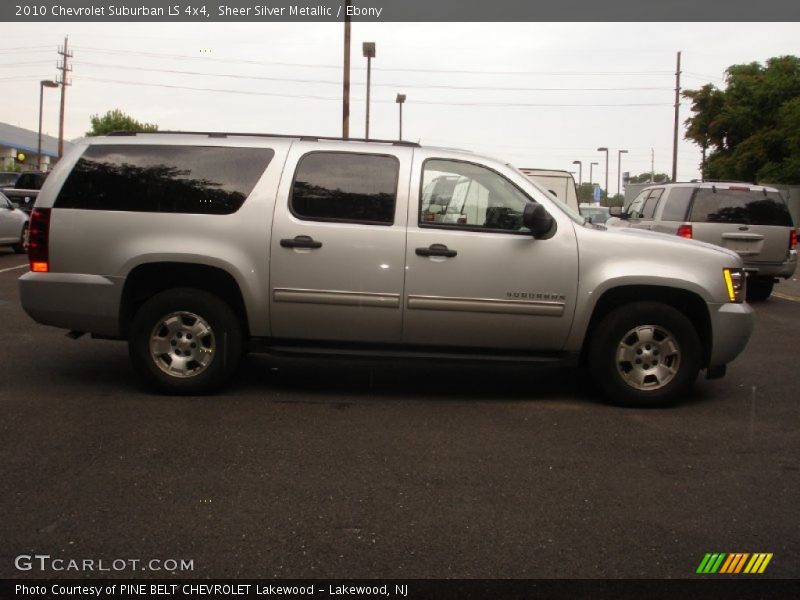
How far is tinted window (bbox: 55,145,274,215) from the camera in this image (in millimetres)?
6309

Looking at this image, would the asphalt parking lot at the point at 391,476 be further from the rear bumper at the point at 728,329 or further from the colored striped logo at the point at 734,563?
the rear bumper at the point at 728,329

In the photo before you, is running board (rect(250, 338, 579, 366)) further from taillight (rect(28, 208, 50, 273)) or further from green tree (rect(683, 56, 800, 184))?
green tree (rect(683, 56, 800, 184))

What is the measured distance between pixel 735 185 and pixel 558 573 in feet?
36.6

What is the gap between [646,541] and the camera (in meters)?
3.88

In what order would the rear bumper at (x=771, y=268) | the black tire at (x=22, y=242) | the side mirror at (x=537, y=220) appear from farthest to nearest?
the black tire at (x=22, y=242), the rear bumper at (x=771, y=268), the side mirror at (x=537, y=220)

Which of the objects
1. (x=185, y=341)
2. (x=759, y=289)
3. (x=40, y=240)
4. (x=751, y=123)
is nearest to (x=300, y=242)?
(x=185, y=341)

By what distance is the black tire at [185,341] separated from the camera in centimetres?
629

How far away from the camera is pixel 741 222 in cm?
1316

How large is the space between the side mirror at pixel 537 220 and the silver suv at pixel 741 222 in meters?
7.37

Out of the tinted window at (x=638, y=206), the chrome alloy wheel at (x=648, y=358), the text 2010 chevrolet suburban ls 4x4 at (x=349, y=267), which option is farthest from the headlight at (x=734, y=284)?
the tinted window at (x=638, y=206)

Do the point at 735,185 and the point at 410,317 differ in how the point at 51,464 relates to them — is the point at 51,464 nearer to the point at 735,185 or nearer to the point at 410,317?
the point at 410,317

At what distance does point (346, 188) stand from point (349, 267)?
→ 60 cm

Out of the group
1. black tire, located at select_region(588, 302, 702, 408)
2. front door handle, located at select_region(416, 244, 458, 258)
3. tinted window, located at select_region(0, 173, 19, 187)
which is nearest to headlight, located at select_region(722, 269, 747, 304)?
black tire, located at select_region(588, 302, 702, 408)

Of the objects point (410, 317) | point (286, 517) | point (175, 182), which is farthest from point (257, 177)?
point (286, 517)
